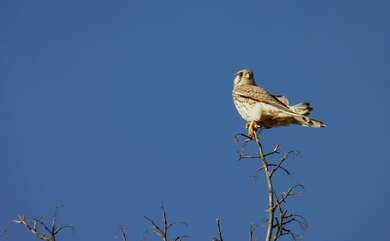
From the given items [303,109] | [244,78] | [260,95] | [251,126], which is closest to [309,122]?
[303,109]

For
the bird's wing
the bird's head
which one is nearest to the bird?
the bird's wing

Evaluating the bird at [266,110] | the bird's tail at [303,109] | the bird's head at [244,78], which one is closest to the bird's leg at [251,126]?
the bird at [266,110]

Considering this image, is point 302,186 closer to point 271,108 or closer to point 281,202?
point 281,202

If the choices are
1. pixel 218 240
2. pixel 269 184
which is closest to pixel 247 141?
pixel 269 184

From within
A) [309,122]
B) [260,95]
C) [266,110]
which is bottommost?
→ [309,122]

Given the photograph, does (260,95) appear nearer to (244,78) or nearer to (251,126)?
(251,126)

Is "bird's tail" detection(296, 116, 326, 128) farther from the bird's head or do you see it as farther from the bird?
the bird's head

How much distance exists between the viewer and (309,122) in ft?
23.1

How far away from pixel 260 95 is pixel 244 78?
44.3 inches

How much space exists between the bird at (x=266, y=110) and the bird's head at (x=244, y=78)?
1.52 feet

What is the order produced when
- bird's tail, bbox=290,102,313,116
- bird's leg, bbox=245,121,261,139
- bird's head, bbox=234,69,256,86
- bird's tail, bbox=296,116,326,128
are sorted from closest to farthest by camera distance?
1. bird's tail, bbox=296,116,326,128
2. bird's tail, bbox=290,102,313,116
3. bird's leg, bbox=245,121,261,139
4. bird's head, bbox=234,69,256,86

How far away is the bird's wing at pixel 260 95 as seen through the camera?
7.49m

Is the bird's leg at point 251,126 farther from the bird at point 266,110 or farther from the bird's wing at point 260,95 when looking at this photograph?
the bird's wing at point 260,95

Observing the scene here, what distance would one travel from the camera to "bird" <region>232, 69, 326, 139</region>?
23.6 feet
